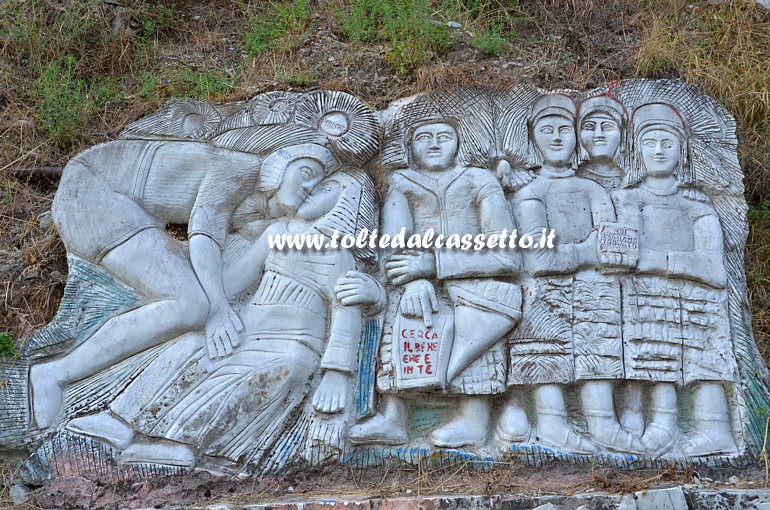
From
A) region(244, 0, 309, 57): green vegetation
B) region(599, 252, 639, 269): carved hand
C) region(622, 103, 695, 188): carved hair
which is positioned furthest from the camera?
region(244, 0, 309, 57): green vegetation

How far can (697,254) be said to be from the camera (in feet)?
16.6

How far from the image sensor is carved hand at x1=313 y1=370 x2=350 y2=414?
15.6ft

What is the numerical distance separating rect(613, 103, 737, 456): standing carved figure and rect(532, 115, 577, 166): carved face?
1.13 feet

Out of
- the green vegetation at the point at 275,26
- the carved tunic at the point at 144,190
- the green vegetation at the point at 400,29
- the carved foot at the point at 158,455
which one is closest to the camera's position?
the carved foot at the point at 158,455

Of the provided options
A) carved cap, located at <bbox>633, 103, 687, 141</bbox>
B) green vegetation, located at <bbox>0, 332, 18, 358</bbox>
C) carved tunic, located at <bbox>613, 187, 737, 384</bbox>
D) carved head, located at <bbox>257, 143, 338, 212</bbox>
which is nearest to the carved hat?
carved head, located at <bbox>257, 143, 338, 212</bbox>

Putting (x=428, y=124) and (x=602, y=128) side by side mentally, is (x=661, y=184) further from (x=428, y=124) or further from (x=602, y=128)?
(x=428, y=124)

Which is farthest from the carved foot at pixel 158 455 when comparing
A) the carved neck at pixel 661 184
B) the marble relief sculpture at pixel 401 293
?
the carved neck at pixel 661 184

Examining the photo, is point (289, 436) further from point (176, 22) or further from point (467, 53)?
point (176, 22)

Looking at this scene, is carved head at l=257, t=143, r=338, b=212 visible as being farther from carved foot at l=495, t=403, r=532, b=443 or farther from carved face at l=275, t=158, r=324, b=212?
carved foot at l=495, t=403, r=532, b=443

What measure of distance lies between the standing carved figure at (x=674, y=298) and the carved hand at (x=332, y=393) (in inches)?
55.2

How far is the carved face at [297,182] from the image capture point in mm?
5176

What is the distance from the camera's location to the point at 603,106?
5438 mm

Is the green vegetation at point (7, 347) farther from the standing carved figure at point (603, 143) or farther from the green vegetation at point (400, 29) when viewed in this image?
the standing carved figure at point (603, 143)

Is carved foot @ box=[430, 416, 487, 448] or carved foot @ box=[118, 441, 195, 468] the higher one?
carved foot @ box=[430, 416, 487, 448]
